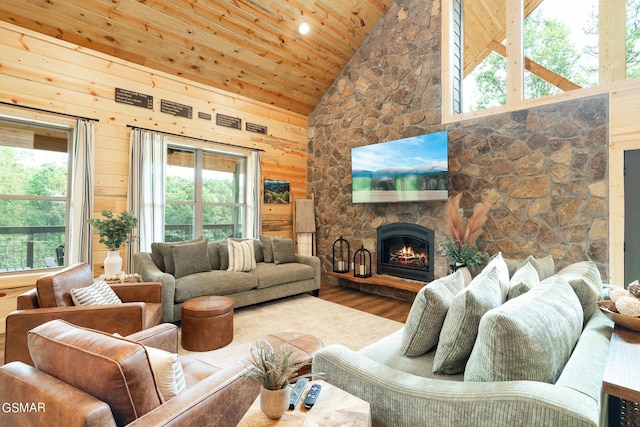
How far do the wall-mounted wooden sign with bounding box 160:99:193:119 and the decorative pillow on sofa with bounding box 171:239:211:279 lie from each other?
1925mm

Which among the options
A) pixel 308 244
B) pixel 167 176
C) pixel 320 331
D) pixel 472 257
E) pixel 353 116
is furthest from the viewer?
pixel 308 244

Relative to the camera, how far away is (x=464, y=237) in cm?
371

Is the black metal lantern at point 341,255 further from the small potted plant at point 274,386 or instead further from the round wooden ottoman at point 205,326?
the small potted plant at point 274,386

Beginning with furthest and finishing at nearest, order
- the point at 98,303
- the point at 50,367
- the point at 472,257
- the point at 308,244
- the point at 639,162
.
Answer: the point at 308,244, the point at 472,257, the point at 639,162, the point at 98,303, the point at 50,367

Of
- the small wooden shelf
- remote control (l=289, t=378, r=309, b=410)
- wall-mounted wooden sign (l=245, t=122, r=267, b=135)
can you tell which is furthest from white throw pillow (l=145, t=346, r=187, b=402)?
wall-mounted wooden sign (l=245, t=122, r=267, b=135)

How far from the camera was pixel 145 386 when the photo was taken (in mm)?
962

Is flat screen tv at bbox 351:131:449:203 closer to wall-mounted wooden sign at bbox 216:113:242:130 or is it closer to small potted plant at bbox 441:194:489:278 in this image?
small potted plant at bbox 441:194:489:278

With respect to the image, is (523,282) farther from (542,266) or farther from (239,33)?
(239,33)

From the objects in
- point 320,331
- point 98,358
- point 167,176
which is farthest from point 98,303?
point 167,176

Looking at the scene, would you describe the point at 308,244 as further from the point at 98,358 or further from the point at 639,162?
the point at 98,358

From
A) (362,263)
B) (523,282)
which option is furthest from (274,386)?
(362,263)

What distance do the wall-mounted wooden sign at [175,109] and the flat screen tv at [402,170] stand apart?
255 centimetres

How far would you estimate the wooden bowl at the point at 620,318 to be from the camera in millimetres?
1319

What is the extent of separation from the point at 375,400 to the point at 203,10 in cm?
444
